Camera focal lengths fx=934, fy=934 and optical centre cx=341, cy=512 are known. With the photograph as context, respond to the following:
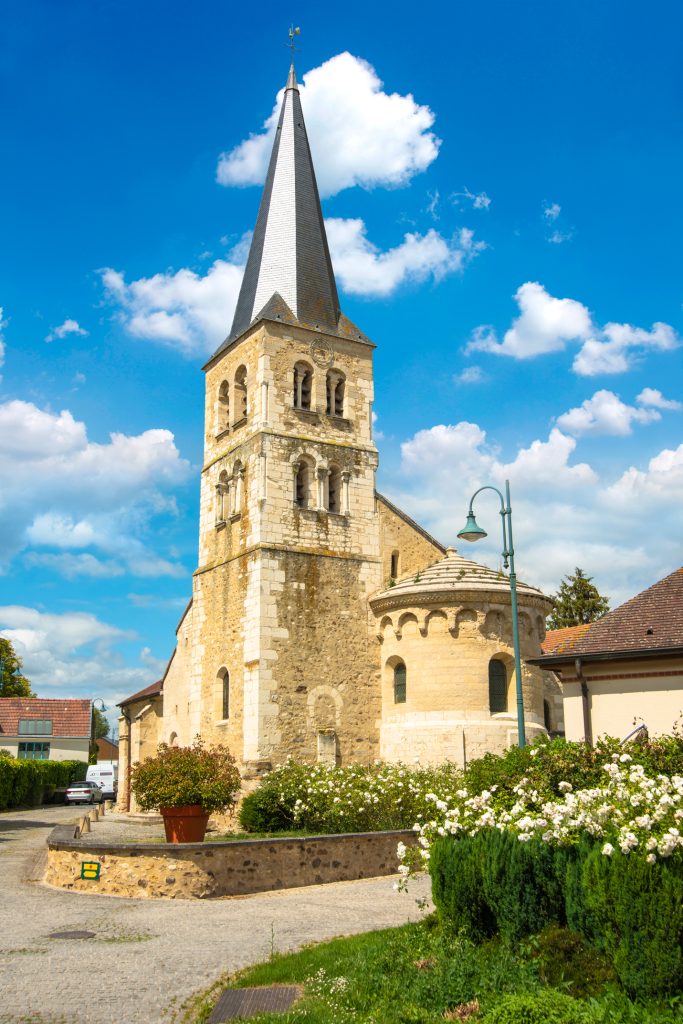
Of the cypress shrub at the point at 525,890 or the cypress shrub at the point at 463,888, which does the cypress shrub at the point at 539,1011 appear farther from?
the cypress shrub at the point at 463,888

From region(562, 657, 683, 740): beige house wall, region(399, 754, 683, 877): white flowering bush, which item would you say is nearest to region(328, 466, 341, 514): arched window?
region(562, 657, 683, 740): beige house wall

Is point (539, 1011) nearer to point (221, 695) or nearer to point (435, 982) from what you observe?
point (435, 982)

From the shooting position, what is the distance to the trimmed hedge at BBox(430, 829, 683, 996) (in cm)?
753

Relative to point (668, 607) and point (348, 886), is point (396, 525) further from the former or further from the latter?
point (348, 886)

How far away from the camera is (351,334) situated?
29.8 meters

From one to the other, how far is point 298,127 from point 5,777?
2802cm

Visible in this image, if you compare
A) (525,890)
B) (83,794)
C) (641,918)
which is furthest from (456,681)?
(83,794)

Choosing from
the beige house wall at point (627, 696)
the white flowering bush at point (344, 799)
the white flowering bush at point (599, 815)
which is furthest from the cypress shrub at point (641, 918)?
the white flowering bush at point (344, 799)

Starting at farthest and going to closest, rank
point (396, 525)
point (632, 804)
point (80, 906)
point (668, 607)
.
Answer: point (396, 525) < point (668, 607) < point (80, 906) < point (632, 804)

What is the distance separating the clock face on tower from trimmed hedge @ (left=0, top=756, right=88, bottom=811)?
2170 centimetres

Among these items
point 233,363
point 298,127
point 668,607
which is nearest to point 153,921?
point 668,607

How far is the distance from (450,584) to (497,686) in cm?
302

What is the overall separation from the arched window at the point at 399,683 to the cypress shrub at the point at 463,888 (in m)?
15.8

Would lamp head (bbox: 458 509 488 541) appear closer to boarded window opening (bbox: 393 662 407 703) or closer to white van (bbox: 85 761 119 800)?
boarded window opening (bbox: 393 662 407 703)
